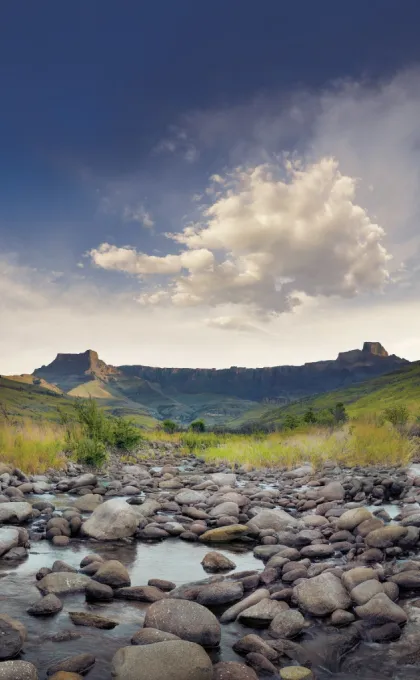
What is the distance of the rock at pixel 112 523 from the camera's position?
39.0ft

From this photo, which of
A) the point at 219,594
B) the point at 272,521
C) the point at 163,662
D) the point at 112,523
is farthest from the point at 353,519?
the point at 163,662

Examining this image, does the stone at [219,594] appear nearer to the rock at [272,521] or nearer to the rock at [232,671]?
the rock at [232,671]

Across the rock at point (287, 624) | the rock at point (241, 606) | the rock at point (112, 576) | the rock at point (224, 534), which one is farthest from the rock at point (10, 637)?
the rock at point (224, 534)

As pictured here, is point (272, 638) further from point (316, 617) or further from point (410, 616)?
point (410, 616)

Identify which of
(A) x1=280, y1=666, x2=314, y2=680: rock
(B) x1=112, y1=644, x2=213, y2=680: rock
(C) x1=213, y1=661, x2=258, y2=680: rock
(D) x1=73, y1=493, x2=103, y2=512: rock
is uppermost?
(B) x1=112, y1=644, x2=213, y2=680: rock

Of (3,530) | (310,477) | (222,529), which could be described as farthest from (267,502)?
(3,530)

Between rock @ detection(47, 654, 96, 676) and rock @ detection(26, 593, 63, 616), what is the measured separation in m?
1.57

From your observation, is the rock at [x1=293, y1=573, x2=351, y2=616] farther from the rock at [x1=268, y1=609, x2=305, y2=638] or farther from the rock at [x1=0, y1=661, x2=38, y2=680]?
the rock at [x1=0, y1=661, x2=38, y2=680]

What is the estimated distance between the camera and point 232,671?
5.54m

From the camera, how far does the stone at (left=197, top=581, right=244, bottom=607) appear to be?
26.0 ft

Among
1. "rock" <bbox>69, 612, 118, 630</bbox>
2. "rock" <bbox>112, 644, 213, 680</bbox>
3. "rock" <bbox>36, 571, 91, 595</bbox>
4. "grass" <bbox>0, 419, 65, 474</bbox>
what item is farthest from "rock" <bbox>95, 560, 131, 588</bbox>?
"grass" <bbox>0, 419, 65, 474</bbox>

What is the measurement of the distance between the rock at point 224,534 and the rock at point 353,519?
221 cm

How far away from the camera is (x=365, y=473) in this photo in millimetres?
20953

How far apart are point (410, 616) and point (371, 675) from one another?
1624 millimetres
